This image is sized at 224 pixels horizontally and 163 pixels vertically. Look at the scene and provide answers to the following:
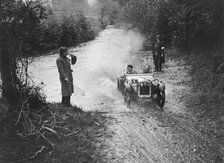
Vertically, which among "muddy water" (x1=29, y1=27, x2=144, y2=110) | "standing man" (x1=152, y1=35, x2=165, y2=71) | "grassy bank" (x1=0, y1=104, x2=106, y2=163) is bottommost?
"muddy water" (x1=29, y1=27, x2=144, y2=110)

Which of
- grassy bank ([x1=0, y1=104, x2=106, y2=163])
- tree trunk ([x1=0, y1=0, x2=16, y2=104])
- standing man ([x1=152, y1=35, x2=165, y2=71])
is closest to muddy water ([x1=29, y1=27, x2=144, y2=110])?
grassy bank ([x1=0, y1=104, x2=106, y2=163])

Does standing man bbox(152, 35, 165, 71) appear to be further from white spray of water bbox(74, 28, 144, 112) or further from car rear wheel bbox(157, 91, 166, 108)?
car rear wheel bbox(157, 91, 166, 108)

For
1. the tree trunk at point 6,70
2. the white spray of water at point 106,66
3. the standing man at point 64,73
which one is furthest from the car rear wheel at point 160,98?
the tree trunk at point 6,70

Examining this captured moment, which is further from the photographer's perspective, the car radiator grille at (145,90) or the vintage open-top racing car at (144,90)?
the car radiator grille at (145,90)

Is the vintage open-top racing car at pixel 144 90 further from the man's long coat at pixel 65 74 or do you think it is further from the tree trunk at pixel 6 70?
the tree trunk at pixel 6 70

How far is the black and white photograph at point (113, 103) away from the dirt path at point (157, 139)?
0.07 ft

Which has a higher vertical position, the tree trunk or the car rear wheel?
the tree trunk

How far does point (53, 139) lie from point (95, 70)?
14.4 m

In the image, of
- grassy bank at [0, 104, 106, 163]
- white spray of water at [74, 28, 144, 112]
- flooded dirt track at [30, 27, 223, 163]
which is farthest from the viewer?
white spray of water at [74, 28, 144, 112]

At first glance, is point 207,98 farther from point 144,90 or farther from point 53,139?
point 53,139

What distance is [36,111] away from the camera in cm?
838

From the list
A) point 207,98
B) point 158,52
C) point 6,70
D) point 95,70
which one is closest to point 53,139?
point 6,70

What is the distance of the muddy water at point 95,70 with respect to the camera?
46.2 ft

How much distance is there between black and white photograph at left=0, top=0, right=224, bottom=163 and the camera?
730cm
